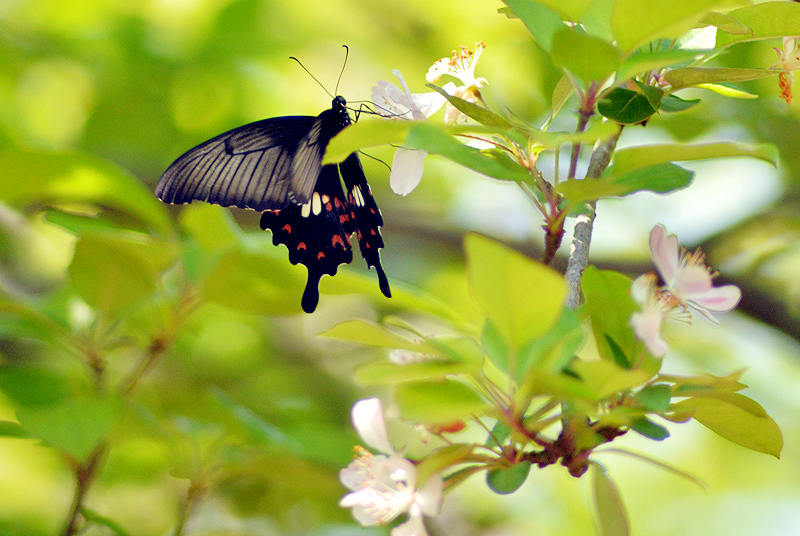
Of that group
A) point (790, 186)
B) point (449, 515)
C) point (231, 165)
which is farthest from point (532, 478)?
point (231, 165)

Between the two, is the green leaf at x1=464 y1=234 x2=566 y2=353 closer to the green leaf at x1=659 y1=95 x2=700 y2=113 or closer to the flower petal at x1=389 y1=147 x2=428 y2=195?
the flower petal at x1=389 y1=147 x2=428 y2=195

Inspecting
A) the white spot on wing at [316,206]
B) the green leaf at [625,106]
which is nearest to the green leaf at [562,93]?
the green leaf at [625,106]

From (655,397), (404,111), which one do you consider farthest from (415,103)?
(655,397)

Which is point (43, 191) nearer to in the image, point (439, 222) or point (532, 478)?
point (439, 222)

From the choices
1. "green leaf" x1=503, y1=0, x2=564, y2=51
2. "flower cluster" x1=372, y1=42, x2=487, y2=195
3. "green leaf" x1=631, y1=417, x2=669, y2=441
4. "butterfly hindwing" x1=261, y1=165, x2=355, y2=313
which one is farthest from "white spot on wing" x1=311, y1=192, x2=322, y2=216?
"green leaf" x1=631, y1=417, x2=669, y2=441

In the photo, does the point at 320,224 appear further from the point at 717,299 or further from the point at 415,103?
the point at 717,299

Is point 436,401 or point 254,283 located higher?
point 436,401
